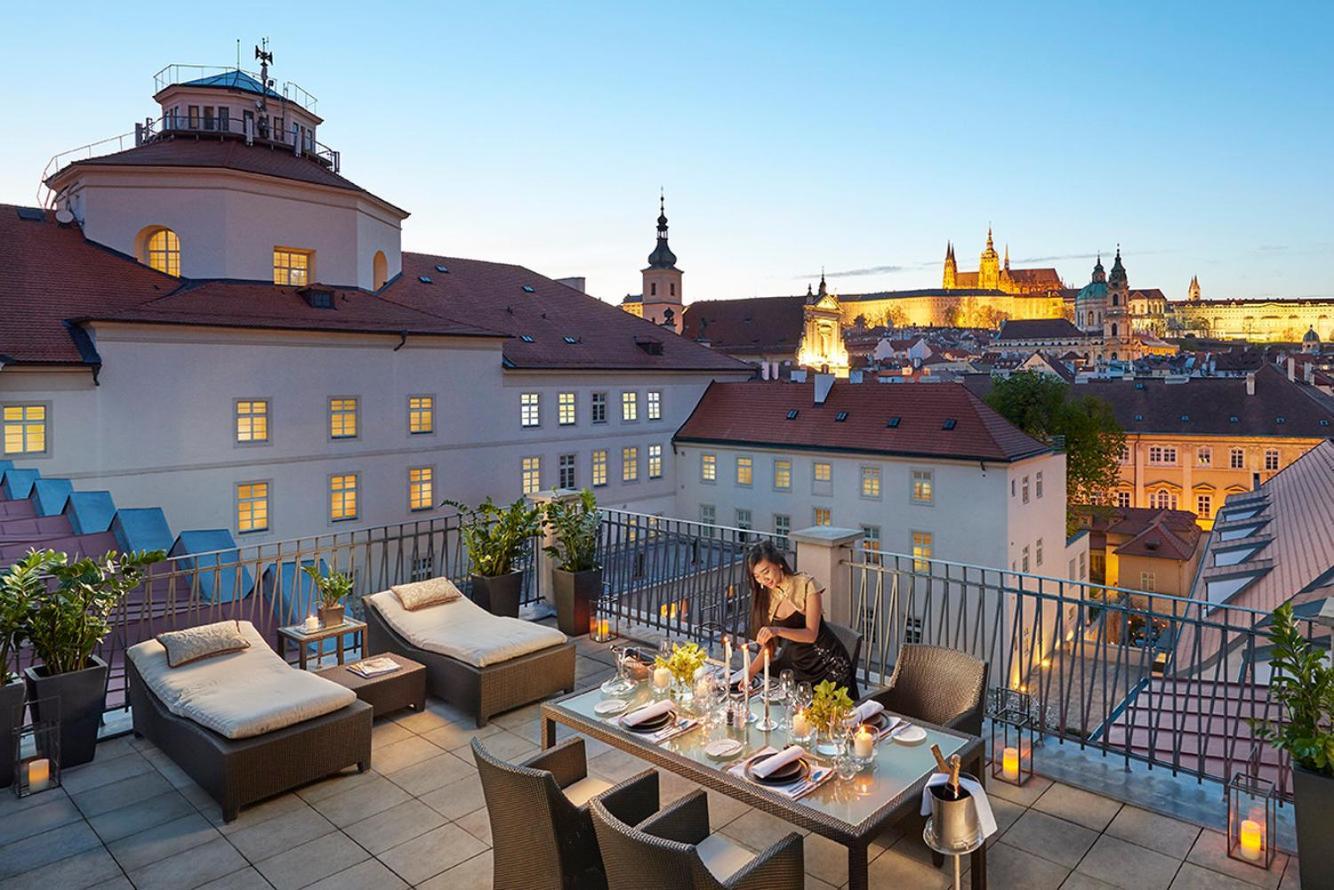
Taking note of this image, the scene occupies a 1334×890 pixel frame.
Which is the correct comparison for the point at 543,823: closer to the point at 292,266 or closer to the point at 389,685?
the point at 389,685

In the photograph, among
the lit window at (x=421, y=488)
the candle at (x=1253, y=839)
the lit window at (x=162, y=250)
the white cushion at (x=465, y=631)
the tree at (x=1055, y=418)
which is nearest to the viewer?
the candle at (x=1253, y=839)

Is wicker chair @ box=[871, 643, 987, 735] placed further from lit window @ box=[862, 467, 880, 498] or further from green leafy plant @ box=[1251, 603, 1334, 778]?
lit window @ box=[862, 467, 880, 498]

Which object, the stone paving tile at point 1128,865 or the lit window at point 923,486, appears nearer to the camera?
the stone paving tile at point 1128,865

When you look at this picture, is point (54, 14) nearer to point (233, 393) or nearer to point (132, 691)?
point (233, 393)

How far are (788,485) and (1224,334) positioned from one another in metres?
185

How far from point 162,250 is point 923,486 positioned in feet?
87.5

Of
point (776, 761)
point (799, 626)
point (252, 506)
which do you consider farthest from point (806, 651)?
point (252, 506)

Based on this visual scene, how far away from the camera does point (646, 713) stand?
4.41m

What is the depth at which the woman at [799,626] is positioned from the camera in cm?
543

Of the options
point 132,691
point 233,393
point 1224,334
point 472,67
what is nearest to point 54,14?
point 233,393

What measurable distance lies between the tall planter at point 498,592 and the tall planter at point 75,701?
3398 millimetres

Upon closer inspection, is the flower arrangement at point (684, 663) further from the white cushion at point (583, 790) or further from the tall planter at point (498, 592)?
the tall planter at point (498, 592)

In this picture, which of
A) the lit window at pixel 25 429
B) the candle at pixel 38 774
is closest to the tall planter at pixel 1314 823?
the candle at pixel 38 774

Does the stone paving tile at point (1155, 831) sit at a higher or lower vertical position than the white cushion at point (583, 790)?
lower
